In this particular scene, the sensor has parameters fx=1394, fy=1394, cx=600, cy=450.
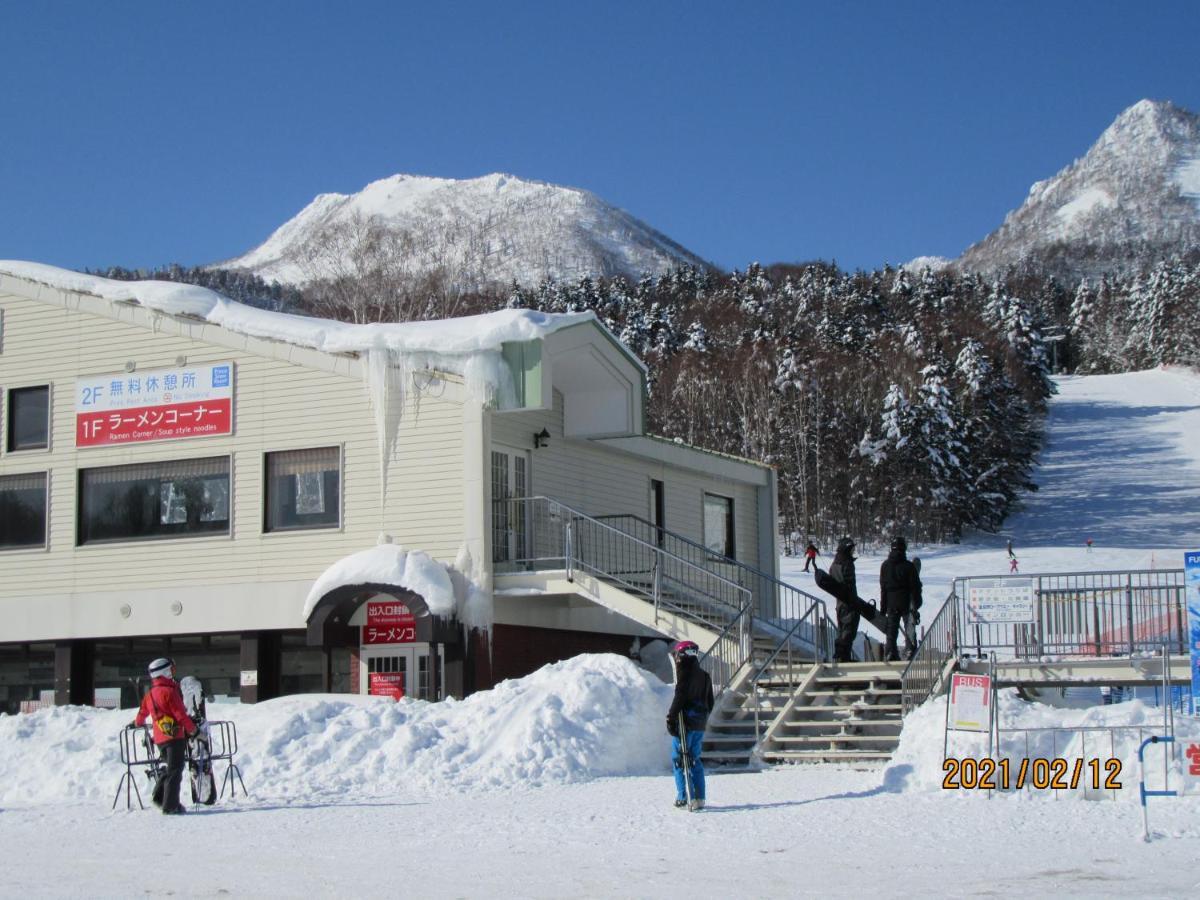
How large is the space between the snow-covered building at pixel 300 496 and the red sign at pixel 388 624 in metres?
0.04

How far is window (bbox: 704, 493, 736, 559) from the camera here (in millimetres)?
28280

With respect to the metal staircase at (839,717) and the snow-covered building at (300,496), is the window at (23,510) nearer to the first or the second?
the snow-covered building at (300,496)

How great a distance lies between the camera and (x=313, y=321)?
21969 millimetres

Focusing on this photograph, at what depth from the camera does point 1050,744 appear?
12953 millimetres

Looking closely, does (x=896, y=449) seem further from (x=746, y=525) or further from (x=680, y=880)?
(x=680, y=880)

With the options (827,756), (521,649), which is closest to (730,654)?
(827,756)

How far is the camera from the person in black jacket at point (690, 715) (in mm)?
12219

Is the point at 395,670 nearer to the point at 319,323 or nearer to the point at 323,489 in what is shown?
the point at 323,489

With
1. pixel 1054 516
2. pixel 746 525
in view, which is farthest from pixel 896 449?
pixel 746 525

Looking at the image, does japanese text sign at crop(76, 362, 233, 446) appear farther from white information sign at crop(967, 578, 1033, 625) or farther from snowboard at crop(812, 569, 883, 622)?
white information sign at crop(967, 578, 1033, 625)

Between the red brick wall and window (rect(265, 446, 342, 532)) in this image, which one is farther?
window (rect(265, 446, 342, 532))

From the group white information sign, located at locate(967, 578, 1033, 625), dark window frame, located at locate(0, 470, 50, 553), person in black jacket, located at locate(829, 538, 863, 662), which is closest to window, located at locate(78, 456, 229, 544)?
dark window frame, located at locate(0, 470, 50, 553)

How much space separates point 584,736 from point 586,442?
9.32m
